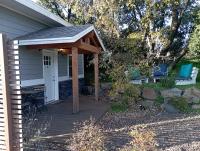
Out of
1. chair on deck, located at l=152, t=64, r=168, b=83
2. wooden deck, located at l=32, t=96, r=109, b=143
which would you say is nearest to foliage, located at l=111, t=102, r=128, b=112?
wooden deck, located at l=32, t=96, r=109, b=143

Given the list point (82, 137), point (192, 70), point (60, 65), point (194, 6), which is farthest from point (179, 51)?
point (82, 137)

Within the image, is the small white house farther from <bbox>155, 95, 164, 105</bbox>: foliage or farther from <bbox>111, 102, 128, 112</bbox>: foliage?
<bbox>155, 95, 164, 105</bbox>: foliage

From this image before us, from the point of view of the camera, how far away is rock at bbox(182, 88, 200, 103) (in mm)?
11953

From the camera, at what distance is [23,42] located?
33.8ft

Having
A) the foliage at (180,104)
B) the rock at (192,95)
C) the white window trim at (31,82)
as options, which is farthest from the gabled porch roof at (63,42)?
the rock at (192,95)

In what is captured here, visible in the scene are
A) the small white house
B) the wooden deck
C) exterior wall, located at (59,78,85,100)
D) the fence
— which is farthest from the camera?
exterior wall, located at (59,78,85,100)

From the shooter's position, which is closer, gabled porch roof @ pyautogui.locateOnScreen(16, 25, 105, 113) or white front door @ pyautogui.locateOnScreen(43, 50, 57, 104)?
gabled porch roof @ pyautogui.locateOnScreen(16, 25, 105, 113)

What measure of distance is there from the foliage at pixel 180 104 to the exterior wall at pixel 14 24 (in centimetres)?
580

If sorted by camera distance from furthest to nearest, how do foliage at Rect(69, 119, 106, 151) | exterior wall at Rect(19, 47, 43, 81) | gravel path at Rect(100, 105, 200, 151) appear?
exterior wall at Rect(19, 47, 43, 81) → gravel path at Rect(100, 105, 200, 151) → foliage at Rect(69, 119, 106, 151)

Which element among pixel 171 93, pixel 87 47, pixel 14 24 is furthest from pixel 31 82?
pixel 171 93

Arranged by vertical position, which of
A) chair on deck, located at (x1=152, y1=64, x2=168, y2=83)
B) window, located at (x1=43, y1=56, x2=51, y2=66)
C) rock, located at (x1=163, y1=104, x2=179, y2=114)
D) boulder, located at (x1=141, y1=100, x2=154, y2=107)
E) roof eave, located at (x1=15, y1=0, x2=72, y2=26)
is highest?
roof eave, located at (x1=15, y1=0, x2=72, y2=26)

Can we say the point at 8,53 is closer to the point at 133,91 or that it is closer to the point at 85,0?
the point at 133,91

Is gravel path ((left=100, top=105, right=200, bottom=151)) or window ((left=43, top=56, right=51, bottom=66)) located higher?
Result: window ((left=43, top=56, right=51, bottom=66))

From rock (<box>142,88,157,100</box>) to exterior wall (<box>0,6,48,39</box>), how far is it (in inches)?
193
